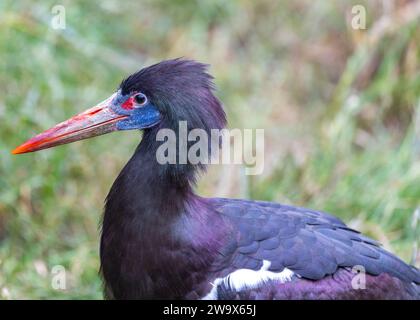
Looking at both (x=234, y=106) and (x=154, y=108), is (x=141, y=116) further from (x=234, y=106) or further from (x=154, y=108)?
(x=234, y=106)

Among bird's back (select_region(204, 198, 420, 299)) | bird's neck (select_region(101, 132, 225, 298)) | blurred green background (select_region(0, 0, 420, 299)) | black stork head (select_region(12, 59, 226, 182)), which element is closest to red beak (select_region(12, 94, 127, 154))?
black stork head (select_region(12, 59, 226, 182))

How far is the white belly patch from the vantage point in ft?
12.7

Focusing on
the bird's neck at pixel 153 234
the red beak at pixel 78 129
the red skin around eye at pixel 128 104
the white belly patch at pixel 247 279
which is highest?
the red skin around eye at pixel 128 104

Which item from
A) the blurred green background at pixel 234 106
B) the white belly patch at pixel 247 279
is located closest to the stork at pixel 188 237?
the white belly patch at pixel 247 279

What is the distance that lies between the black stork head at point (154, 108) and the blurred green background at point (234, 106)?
100 centimetres

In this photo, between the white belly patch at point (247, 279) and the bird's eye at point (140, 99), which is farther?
the bird's eye at point (140, 99)

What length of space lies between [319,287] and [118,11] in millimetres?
3621

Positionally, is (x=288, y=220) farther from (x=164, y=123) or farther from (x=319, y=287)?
(x=164, y=123)

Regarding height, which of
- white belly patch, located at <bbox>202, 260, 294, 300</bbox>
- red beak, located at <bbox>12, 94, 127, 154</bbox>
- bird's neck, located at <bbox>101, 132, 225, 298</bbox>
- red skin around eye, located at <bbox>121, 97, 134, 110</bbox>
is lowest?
white belly patch, located at <bbox>202, 260, 294, 300</bbox>

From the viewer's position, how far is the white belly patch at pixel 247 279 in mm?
3875

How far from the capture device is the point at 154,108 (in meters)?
4.02

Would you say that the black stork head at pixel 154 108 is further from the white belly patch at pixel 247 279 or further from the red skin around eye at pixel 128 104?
the white belly patch at pixel 247 279

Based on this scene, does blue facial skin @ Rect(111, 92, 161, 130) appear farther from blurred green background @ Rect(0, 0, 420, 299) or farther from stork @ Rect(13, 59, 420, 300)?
blurred green background @ Rect(0, 0, 420, 299)

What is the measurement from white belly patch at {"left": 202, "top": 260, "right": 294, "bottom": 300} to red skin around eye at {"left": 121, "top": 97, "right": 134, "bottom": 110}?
90cm
